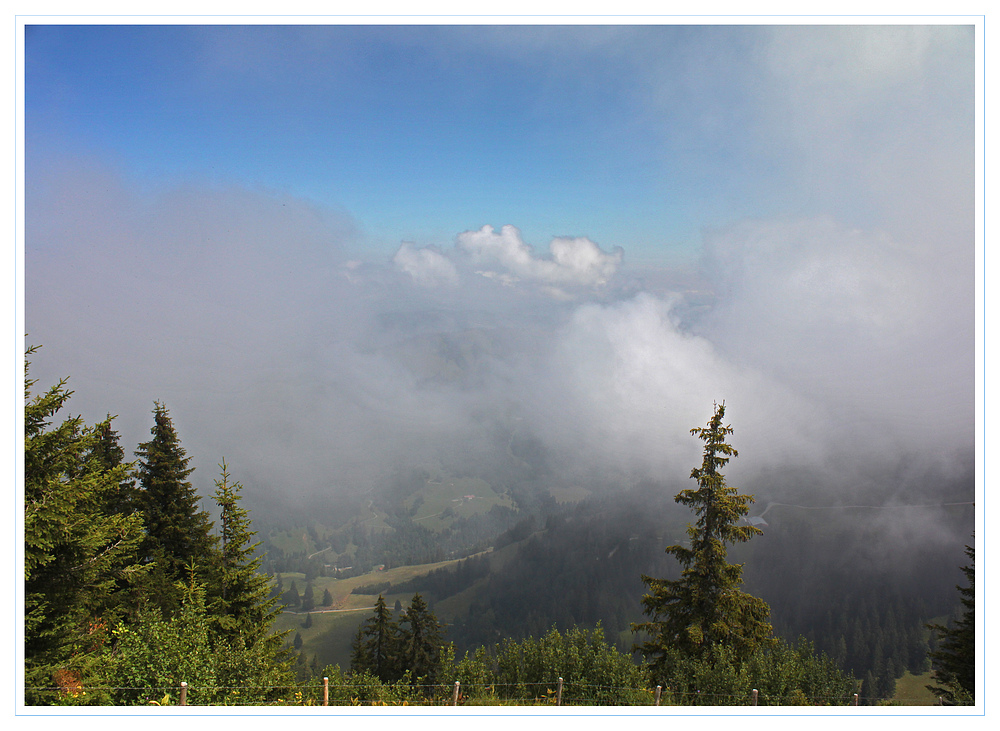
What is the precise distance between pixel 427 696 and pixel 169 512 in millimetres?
9804

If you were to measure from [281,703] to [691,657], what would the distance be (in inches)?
286

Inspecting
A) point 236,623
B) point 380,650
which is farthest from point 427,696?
point 380,650

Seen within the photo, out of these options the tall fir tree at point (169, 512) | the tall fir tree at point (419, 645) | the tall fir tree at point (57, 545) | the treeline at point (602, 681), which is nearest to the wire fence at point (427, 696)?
the treeline at point (602, 681)

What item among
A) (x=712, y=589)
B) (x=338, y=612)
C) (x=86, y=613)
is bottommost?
(x=338, y=612)

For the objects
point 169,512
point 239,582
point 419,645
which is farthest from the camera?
point 419,645

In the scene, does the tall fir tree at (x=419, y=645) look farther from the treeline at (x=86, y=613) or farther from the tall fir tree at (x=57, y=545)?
the tall fir tree at (x=57, y=545)

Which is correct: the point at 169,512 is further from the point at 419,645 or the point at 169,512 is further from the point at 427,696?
the point at 419,645

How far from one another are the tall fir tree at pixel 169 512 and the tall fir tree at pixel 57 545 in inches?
180

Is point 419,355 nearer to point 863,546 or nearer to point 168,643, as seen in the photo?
point 863,546

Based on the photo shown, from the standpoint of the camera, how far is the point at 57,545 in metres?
8.39

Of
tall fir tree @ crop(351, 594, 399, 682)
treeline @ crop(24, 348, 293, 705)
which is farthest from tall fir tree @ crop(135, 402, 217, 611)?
tall fir tree @ crop(351, 594, 399, 682)

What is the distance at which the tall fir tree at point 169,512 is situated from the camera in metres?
13.9

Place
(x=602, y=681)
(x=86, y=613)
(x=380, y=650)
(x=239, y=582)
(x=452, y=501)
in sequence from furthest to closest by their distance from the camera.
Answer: (x=452, y=501) < (x=380, y=650) < (x=239, y=582) < (x=86, y=613) < (x=602, y=681)
